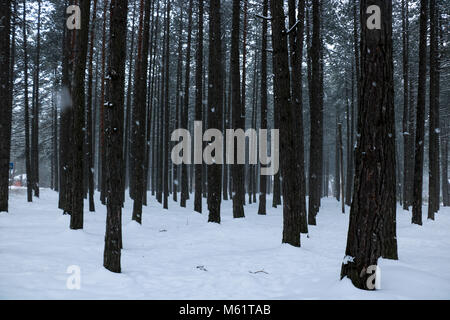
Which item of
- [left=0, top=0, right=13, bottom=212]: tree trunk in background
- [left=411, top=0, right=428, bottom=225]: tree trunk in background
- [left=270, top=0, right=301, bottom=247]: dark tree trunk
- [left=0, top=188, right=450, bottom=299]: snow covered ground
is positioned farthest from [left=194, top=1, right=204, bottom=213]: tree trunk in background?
[left=411, top=0, right=428, bottom=225]: tree trunk in background

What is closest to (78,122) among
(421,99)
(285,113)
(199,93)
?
(285,113)

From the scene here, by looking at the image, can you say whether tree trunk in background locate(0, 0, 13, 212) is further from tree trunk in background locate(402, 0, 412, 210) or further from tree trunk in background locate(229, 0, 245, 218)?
tree trunk in background locate(402, 0, 412, 210)

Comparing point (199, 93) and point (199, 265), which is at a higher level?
point (199, 93)

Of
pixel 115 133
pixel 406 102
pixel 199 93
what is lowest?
pixel 115 133

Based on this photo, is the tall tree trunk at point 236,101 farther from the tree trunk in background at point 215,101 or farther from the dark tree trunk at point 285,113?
the dark tree trunk at point 285,113

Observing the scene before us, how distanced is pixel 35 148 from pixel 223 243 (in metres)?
16.7

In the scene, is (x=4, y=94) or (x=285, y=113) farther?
(x=4, y=94)

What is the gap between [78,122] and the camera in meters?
9.70

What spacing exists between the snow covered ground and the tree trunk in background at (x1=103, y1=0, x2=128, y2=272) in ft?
1.71

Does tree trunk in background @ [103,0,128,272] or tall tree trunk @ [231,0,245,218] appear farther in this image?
tall tree trunk @ [231,0,245,218]

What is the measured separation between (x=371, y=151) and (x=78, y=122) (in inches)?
318

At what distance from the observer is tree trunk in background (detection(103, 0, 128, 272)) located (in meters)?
5.96

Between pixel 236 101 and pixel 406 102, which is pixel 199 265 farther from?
pixel 406 102
